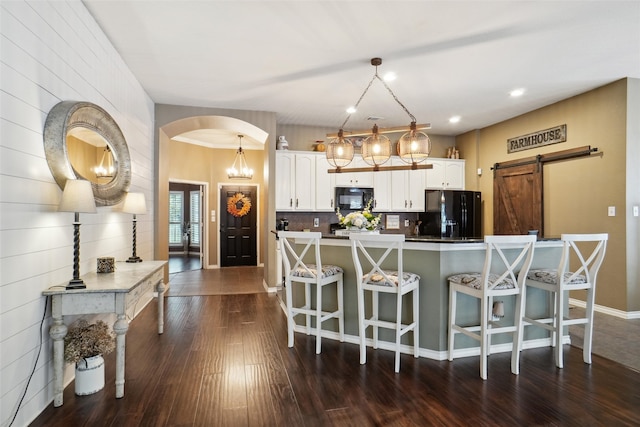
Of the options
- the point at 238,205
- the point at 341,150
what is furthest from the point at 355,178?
the point at 238,205

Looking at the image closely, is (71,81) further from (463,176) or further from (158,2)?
(463,176)

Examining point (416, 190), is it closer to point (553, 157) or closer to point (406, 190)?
point (406, 190)

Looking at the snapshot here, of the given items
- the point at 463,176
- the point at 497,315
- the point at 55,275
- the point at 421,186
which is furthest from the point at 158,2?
the point at 463,176

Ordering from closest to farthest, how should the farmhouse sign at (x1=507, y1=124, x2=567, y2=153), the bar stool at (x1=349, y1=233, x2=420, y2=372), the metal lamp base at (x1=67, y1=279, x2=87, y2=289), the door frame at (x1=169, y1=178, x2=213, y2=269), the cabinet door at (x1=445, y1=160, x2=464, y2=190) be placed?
the metal lamp base at (x1=67, y1=279, x2=87, y2=289) < the bar stool at (x1=349, y1=233, x2=420, y2=372) < the farmhouse sign at (x1=507, y1=124, x2=567, y2=153) < the cabinet door at (x1=445, y1=160, x2=464, y2=190) < the door frame at (x1=169, y1=178, x2=213, y2=269)

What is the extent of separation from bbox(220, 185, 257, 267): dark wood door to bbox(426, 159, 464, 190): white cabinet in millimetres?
4139

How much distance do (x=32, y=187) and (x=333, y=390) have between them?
227cm

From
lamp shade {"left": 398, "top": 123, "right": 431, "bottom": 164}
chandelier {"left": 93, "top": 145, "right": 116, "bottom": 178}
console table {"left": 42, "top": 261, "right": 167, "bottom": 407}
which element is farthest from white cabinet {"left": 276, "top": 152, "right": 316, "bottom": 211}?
console table {"left": 42, "top": 261, "right": 167, "bottom": 407}

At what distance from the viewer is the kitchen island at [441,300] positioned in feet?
9.62

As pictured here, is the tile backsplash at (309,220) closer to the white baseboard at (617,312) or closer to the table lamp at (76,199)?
the white baseboard at (617,312)

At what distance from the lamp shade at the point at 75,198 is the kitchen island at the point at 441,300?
207 centimetres

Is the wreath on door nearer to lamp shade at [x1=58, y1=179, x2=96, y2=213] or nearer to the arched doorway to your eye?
the arched doorway

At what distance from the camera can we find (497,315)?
9.87ft

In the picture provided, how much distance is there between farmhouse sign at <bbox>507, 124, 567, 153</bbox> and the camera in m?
4.91

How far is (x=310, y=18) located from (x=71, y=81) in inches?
73.7
